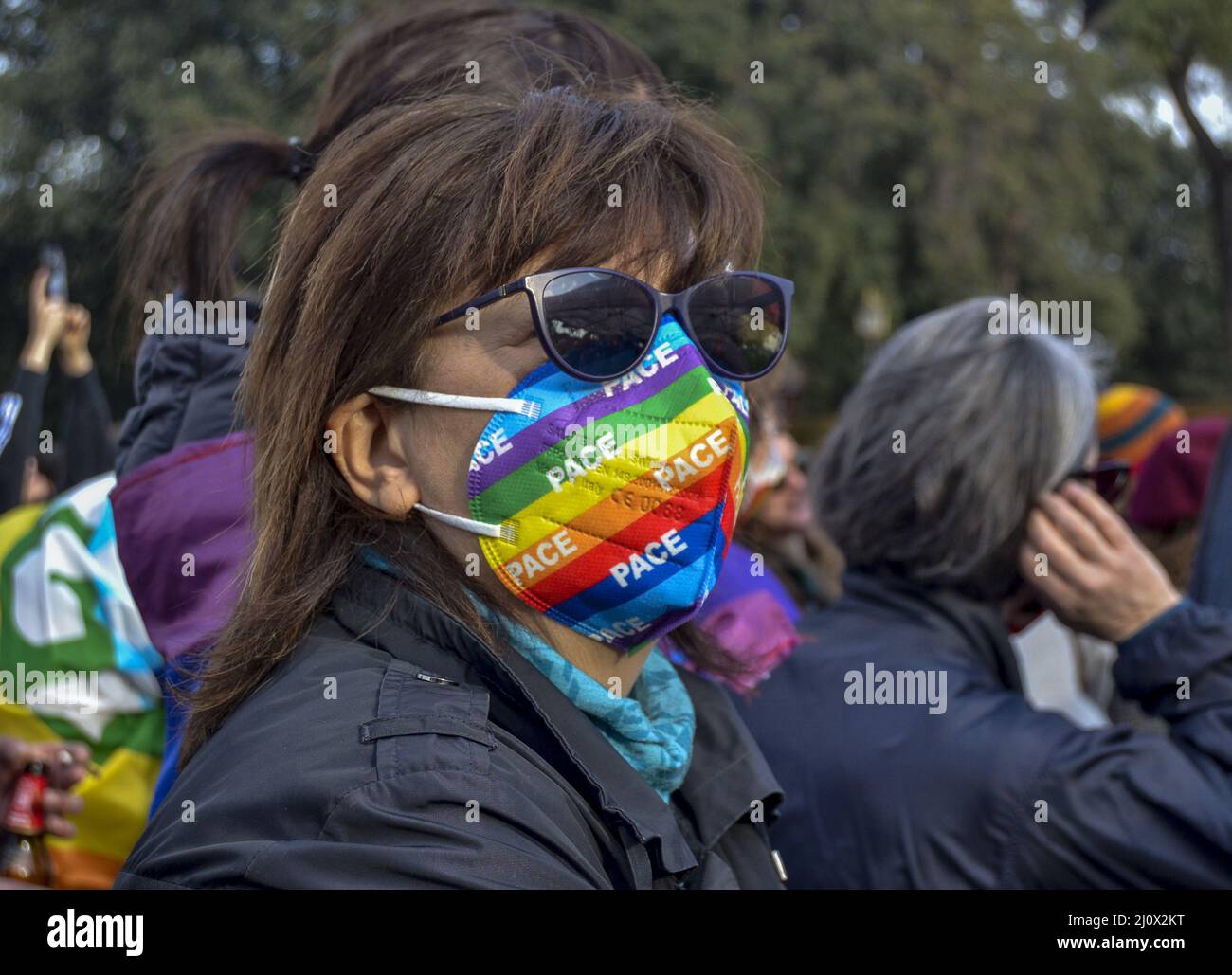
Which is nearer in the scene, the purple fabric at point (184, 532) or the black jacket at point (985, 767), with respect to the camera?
the purple fabric at point (184, 532)

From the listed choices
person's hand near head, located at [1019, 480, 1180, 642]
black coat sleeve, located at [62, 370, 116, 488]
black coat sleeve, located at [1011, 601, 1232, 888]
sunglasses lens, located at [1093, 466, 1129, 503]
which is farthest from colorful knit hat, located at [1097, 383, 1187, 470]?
black coat sleeve, located at [62, 370, 116, 488]

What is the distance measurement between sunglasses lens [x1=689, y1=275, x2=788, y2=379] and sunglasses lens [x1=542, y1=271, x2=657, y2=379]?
8 cm

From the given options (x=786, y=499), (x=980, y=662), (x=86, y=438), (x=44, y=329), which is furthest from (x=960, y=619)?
(x=44, y=329)

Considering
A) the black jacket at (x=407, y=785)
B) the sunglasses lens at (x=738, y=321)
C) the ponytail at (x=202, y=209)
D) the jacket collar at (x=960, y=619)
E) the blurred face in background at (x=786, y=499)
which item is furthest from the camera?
the blurred face in background at (x=786, y=499)

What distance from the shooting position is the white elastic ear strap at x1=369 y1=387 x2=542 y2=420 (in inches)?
59.9

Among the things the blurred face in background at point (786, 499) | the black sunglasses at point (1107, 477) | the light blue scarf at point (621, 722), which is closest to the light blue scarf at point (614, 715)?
the light blue scarf at point (621, 722)

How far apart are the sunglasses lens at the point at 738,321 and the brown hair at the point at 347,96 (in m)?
0.56

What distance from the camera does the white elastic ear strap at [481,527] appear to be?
153 cm

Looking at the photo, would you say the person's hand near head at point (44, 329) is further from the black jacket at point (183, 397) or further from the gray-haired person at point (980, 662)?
the gray-haired person at point (980, 662)

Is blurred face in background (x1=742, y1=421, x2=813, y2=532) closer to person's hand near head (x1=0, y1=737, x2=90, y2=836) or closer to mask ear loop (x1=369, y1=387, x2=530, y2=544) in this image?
person's hand near head (x1=0, y1=737, x2=90, y2=836)

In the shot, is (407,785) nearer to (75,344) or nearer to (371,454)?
(371,454)

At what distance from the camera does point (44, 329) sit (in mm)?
4266

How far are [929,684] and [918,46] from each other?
1665cm
